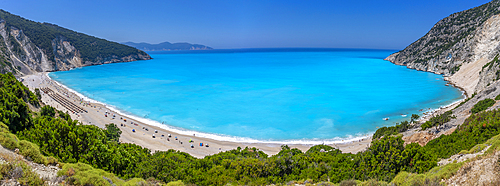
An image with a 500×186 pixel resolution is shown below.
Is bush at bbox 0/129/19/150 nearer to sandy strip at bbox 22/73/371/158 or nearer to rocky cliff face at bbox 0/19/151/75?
sandy strip at bbox 22/73/371/158

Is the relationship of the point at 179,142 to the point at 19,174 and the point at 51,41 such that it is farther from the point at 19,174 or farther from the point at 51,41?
the point at 51,41

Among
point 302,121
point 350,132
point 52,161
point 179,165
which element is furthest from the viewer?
point 302,121

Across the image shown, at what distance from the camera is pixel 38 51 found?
88438mm

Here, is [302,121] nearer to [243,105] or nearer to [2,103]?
[243,105]

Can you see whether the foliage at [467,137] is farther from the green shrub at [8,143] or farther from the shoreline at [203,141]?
the green shrub at [8,143]

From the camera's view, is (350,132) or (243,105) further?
(243,105)

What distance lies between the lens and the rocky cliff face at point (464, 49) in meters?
49.8

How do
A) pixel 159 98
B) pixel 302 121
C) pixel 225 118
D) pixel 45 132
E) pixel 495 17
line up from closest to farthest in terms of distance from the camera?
pixel 45 132 < pixel 302 121 < pixel 225 118 < pixel 159 98 < pixel 495 17

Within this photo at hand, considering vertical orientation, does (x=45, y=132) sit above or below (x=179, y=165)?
above

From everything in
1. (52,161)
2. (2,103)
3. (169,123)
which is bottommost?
(169,123)

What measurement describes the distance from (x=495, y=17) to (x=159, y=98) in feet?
277

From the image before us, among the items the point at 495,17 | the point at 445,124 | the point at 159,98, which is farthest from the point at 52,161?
the point at 495,17

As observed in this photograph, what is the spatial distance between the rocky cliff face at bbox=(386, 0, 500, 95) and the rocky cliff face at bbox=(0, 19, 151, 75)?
4084 inches

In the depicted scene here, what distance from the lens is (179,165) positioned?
1221 centimetres
